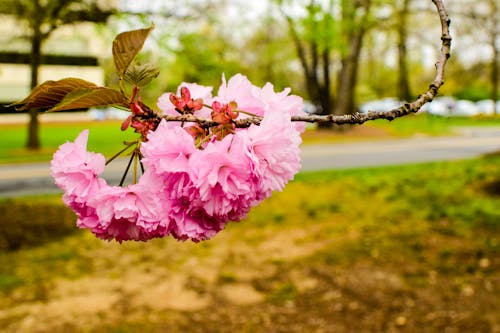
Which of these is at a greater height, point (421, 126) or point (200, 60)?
point (200, 60)

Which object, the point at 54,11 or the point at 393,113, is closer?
the point at 393,113

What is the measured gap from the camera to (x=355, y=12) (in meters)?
8.52

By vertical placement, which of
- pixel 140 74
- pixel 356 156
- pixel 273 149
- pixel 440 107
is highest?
pixel 440 107

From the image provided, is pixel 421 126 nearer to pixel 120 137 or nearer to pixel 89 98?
pixel 120 137

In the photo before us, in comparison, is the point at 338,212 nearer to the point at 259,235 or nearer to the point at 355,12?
the point at 259,235

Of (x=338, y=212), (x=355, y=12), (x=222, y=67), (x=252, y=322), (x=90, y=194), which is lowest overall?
(x=252, y=322)

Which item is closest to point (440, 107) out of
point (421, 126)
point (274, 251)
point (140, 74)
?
point (421, 126)

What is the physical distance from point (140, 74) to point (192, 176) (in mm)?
232

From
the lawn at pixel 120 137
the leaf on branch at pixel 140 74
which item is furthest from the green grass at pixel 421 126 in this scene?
the leaf on branch at pixel 140 74

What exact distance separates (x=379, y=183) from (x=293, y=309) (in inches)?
175

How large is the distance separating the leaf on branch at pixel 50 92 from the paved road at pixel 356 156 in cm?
910

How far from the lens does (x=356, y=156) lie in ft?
46.9

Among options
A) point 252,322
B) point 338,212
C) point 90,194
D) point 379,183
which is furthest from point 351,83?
point 90,194

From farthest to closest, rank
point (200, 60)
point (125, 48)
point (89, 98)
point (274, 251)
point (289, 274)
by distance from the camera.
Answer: point (200, 60), point (274, 251), point (289, 274), point (125, 48), point (89, 98)
